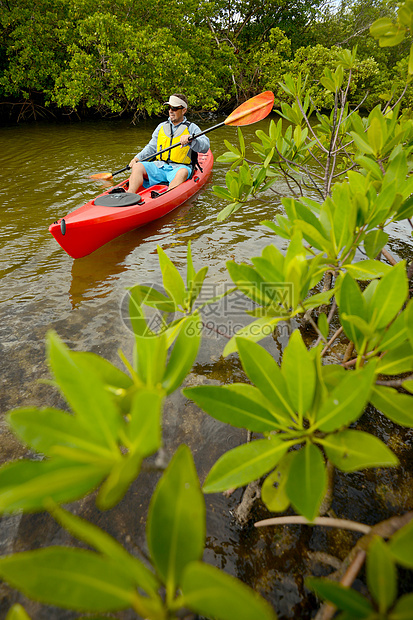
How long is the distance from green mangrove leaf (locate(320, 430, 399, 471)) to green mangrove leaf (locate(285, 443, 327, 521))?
0.11 feet

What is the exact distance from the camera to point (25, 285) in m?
3.15

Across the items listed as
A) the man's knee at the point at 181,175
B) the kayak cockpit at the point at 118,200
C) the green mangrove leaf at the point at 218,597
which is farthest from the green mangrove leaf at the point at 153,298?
the man's knee at the point at 181,175

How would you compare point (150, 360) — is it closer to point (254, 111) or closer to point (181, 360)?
point (181, 360)

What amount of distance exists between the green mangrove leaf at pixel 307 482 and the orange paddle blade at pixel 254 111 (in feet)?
8.84

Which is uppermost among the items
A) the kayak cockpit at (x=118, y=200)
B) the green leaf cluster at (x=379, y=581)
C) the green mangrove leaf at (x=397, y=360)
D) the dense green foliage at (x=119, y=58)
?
the dense green foliage at (x=119, y=58)

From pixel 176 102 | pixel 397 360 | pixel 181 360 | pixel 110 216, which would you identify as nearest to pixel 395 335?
pixel 397 360

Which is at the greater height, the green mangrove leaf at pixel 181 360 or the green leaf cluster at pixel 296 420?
the green mangrove leaf at pixel 181 360

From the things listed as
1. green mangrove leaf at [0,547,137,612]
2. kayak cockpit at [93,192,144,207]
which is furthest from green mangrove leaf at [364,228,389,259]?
kayak cockpit at [93,192,144,207]

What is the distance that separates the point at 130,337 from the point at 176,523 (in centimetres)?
199

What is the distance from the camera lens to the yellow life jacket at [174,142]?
5730 mm

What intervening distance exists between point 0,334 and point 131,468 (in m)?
2.53

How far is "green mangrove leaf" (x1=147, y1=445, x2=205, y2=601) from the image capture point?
46cm

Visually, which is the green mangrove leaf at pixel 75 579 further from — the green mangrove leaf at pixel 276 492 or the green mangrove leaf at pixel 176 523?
the green mangrove leaf at pixel 276 492

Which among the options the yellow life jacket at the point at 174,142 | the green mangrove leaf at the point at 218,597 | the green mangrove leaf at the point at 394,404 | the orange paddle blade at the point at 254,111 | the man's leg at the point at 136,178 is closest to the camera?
the green mangrove leaf at the point at 218,597
